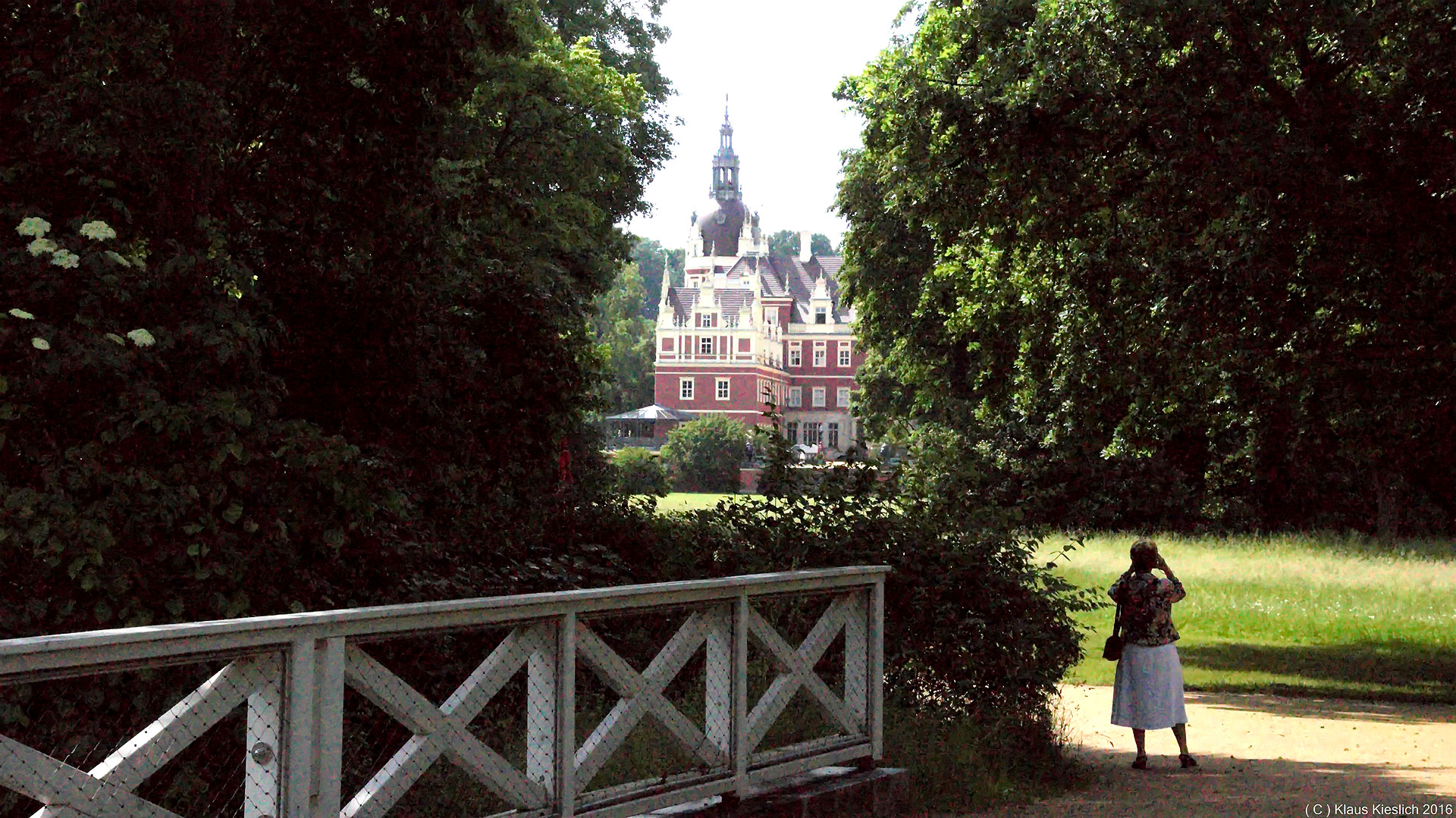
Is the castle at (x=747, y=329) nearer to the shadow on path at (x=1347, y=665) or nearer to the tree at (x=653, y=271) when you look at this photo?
the tree at (x=653, y=271)

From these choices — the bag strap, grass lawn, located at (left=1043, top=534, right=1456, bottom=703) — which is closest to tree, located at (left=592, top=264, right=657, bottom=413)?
grass lawn, located at (left=1043, top=534, right=1456, bottom=703)

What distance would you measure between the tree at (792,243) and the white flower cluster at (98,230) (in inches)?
6186

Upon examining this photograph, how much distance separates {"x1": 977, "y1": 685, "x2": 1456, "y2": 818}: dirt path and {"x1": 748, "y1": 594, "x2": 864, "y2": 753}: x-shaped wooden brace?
1.26 metres

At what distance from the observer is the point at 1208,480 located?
27375 mm

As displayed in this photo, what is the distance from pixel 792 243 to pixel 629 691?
165m

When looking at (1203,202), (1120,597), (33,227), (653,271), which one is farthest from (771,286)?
(33,227)

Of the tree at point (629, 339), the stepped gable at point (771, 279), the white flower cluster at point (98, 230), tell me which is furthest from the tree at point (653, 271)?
the white flower cluster at point (98, 230)

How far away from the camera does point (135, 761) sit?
4.81 metres

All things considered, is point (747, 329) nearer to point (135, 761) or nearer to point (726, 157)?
point (726, 157)

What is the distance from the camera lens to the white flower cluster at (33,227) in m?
8.37

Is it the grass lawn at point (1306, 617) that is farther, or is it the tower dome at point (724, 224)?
the tower dome at point (724, 224)

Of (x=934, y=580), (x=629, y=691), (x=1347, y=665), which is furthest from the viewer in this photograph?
(x=1347, y=665)

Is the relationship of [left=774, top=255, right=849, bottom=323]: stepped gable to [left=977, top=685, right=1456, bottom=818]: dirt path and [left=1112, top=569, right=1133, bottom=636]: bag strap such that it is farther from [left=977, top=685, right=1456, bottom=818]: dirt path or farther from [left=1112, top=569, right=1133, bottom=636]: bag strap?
[left=1112, top=569, right=1133, bottom=636]: bag strap

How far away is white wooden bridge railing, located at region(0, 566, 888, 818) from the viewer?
187 inches
